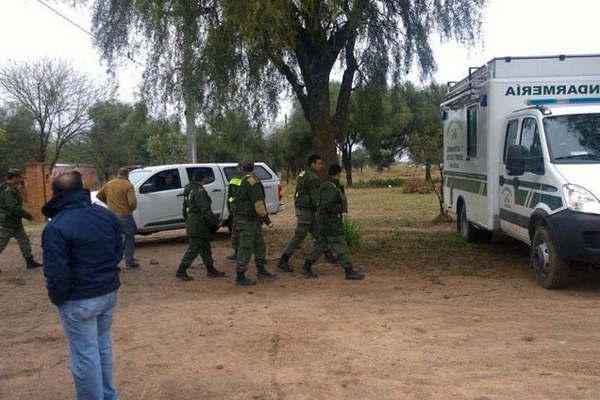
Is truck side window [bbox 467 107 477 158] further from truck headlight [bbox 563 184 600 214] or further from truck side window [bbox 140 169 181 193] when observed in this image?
truck side window [bbox 140 169 181 193]

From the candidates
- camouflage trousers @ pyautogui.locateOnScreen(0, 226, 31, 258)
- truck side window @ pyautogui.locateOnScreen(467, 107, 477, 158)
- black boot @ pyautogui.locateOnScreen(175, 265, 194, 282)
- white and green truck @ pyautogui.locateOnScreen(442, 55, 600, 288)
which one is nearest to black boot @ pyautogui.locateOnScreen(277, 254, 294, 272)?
black boot @ pyautogui.locateOnScreen(175, 265, 194, 282)

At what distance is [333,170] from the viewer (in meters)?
9.16

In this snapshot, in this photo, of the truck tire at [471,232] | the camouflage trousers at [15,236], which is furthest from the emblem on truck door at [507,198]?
the camouflage trousers at [15,236]

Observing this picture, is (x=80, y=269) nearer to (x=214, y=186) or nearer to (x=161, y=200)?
(x=161, y=200)

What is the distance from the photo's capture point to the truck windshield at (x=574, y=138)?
7.62 m

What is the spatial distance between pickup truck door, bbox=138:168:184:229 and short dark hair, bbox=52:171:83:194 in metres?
9.60

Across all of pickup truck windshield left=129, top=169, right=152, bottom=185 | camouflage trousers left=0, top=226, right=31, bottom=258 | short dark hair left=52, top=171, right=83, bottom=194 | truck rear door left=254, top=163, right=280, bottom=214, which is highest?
short dark hair left=52, top=171, right=83, bottom=194

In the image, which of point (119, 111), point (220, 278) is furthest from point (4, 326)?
point (119, 111)

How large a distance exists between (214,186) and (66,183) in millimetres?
10404

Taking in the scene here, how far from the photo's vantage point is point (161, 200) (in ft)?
44.8

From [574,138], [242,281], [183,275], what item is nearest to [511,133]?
[574,138]

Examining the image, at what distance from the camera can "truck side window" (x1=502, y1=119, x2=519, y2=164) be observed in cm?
873

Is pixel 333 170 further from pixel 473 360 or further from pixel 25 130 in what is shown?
pixel 25 130

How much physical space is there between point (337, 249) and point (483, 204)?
8.73ft
